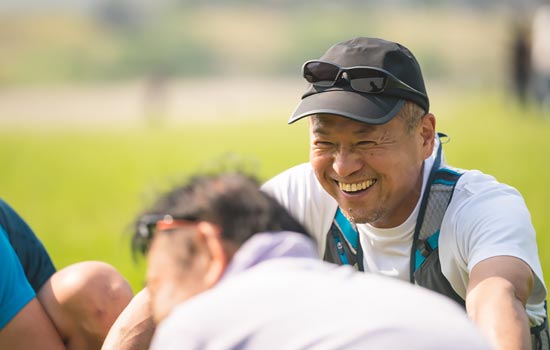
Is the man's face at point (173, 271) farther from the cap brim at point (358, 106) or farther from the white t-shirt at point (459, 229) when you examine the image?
the cap brim at point (358, 106)

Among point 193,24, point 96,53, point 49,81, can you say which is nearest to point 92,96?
point 49,81

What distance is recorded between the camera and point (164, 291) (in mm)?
2566

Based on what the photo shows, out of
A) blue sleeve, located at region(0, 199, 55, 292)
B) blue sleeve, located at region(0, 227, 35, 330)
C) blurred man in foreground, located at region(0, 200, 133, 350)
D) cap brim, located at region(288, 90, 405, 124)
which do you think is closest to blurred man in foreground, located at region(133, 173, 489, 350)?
cap brim, located at region(288, 90, 405, 124)

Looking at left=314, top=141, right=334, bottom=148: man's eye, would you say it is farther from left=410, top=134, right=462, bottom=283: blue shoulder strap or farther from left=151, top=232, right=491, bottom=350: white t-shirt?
left=151, top=232, right=491, bottom=350: white t-shirt

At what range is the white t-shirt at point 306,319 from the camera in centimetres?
233

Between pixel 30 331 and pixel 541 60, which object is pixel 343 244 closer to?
pixel 30 331

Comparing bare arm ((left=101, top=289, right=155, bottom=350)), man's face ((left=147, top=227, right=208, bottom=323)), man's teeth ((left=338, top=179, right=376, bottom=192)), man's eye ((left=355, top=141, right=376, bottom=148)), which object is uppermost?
man's face ((left=147, top=227, right=208, bottom=323))

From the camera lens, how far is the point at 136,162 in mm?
16031

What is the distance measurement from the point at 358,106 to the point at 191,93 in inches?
1987

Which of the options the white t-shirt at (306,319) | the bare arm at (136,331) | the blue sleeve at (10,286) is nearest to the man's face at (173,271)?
the white t-shirt at (306,319)

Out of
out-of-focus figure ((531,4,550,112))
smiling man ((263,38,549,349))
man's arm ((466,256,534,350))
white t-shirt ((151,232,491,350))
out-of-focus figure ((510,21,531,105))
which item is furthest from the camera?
out-of-focus figure ((510,21,531,105))

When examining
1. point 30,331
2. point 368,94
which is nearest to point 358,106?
point 368,94

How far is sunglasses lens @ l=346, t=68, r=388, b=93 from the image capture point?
3668mm

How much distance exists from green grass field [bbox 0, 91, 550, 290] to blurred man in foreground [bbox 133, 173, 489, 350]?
0.26m
